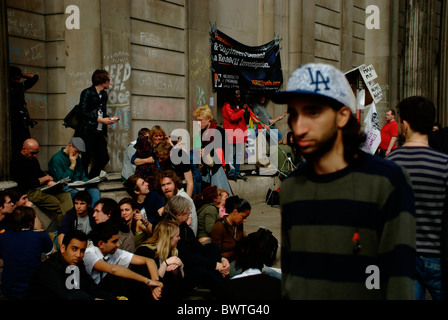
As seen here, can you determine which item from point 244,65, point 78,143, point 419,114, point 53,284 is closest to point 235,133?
point 244,65

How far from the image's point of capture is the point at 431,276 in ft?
11.3

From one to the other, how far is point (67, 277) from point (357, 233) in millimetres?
3500

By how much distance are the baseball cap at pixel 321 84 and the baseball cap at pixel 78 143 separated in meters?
6.09

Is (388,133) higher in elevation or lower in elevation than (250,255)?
higher

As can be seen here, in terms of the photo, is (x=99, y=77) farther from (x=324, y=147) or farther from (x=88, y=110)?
(x=324, y=147)

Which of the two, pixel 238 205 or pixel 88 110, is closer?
pixel 238 205

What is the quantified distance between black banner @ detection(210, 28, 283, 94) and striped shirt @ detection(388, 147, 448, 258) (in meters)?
8.52

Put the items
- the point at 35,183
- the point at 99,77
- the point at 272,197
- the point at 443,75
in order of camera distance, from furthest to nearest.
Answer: the point at 443,75 → the point at 272,197 → the point at 99,77 → the point at 35,183

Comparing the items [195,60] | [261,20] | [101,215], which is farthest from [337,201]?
[261,20]

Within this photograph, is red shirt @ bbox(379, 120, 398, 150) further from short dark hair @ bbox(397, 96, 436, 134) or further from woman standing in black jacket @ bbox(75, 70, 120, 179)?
short dark hair @ bbox(397, 96, 436, 134)

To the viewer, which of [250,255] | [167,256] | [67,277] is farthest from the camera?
[167,256]

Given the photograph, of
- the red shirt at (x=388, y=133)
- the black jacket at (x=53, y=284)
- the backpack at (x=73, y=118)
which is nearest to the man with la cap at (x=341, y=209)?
the black jacket at (x=53, y=284)

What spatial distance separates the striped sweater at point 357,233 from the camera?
6.69ft

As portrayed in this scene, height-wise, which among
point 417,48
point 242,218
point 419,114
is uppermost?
point 417,48
